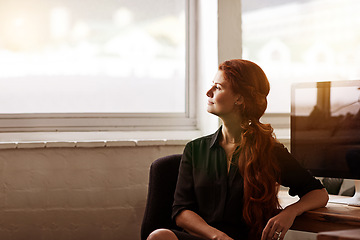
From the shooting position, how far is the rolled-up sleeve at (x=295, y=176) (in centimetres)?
211

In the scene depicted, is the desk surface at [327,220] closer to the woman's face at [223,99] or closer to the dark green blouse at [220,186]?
the dark green blouse at [220,186]

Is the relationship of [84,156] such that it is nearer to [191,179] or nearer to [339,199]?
[191,179]

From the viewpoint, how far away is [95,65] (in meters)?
3.07

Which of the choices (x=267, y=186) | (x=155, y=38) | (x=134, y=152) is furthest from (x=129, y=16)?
(x=267, y=186)

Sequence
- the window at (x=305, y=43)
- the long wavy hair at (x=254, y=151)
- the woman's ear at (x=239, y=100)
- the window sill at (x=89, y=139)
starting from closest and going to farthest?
the long wavy hair at (x=254, y=151) → the woman's ear at (x=239, y=100) → the window sill at (x=89, y=139) → the window at (x=305, y=43)

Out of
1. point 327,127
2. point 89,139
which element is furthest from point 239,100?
point 89,139

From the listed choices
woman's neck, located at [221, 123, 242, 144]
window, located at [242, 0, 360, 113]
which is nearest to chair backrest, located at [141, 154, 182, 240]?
woman's neck, located at [221, 123, 242, 144]

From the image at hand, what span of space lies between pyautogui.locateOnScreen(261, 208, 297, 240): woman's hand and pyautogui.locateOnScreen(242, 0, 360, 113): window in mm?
1420

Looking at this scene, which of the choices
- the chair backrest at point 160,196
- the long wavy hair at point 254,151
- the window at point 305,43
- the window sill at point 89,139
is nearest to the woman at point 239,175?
the long wavy hair at point 254,151

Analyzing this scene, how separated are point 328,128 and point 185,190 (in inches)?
29.8

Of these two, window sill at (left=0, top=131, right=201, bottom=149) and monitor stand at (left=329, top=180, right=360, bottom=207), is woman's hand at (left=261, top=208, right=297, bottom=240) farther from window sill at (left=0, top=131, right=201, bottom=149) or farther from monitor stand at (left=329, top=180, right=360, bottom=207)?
window sill at (left=0, top=131, right=201, bottom=149)

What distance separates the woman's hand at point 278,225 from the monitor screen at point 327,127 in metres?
0.47

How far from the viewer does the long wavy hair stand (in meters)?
2.04

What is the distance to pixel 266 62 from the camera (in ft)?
10.9
